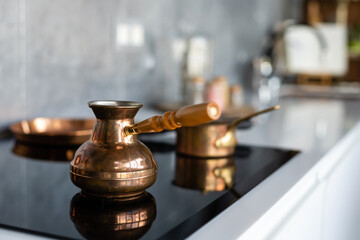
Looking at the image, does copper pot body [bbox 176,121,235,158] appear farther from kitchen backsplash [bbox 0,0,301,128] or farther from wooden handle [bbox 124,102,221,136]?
kitchen backsplash [bbox 0,0,301,128]

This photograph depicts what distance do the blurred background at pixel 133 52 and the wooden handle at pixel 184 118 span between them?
56 centimetres

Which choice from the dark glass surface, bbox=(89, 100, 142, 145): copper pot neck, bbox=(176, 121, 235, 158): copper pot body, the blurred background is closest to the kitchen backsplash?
the blurred background

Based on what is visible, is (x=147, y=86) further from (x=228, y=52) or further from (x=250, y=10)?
(x=250, y=10)

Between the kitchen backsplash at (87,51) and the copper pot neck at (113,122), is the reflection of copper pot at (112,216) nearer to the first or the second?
the copper pot neck at (113,122)

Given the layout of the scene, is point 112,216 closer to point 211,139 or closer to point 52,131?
point 211,139

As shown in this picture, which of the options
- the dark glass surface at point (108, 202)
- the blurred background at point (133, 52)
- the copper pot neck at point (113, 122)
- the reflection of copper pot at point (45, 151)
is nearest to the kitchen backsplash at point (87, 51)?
the blurred background at point (133, 52)

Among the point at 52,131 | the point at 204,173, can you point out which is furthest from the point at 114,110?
the point at 52,131

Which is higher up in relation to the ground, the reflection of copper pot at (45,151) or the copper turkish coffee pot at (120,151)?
the copper turkish coffee pot at (120,151)

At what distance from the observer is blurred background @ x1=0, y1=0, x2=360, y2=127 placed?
41.3 inches

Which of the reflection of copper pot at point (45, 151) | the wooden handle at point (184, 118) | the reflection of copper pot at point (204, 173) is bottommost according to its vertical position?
the reflection of copper pot at point (45, 151)

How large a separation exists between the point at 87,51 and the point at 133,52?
0.24m

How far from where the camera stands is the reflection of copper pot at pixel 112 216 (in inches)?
17.3

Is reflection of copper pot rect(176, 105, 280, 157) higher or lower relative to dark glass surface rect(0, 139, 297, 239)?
higher

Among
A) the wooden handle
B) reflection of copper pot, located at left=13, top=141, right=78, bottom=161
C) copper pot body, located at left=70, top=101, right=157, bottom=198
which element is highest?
the wooden handle
